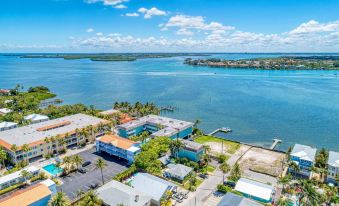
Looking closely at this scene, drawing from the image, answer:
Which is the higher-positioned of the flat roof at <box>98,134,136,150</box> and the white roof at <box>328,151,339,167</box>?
the flat roof at <box>98,134,136,150</box>

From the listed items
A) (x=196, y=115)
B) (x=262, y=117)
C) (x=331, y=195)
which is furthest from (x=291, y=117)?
(x=331, y=195)

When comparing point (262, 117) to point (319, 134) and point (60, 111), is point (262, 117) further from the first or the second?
point (60, 111)

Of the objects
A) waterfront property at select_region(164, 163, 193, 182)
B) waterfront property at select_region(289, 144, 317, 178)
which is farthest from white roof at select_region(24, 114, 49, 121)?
waterfront property at select_region(289, 144, 317, 178)

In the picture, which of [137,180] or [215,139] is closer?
[137,180]

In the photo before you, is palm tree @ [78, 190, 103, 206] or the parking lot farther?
the parking lot

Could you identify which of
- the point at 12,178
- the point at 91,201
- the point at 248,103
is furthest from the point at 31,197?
the point at 248,103

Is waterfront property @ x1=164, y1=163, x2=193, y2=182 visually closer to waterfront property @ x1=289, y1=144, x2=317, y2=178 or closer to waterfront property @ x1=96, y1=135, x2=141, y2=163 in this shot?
waterfront property @ x1=96, y1=135, x2=141, y2=163

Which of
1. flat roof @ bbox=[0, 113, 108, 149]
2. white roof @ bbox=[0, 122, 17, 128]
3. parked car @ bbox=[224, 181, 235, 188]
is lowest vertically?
parked car @ bbox=[224, 181, 235, 188]
